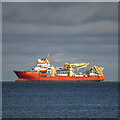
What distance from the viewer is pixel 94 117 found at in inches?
1423

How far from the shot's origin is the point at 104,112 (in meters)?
40.7

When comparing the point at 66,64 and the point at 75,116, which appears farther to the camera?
the point at 66,64

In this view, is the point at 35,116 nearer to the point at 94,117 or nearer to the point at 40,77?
the point at 94,117

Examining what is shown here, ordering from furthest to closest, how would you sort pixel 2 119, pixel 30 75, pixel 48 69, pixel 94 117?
1. pixel 48 69
2. pixel 30 75
3. pixel 94 117
4. pixel 2 119

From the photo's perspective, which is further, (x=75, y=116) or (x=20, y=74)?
(x=20, y=74)

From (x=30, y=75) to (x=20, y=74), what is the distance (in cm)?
426

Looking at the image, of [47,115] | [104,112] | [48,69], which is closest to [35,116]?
[47,115]

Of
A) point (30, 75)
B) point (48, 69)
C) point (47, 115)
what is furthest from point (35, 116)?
point (48, 69)

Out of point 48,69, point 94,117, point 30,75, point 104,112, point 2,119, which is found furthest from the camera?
point 48,69

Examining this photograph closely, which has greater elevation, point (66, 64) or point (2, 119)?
point (66, 64)

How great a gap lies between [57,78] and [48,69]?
655cm

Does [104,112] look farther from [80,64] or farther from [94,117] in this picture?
[80,64]

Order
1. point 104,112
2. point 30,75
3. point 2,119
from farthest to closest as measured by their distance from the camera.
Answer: point 30,75 < point 104,112 < point 2,119

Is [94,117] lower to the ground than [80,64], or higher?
lower
